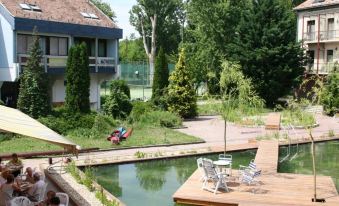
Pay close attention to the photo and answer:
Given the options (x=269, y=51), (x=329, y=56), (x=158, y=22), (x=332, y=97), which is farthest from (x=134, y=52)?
(x=332, y=97)

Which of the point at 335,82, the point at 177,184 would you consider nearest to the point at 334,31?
the point at 335,82

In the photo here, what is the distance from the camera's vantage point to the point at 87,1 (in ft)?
129

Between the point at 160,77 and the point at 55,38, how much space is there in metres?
8.34

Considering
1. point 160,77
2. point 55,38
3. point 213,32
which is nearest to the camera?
point 55,38

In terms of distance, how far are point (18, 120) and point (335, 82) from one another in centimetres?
3229

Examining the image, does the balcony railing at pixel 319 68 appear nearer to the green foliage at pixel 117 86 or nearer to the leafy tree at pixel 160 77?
the leafy tree at pixel 160 77

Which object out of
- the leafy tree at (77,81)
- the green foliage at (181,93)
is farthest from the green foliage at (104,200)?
the green foliage at (181,93)

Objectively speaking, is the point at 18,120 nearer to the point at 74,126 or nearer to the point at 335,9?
the point at 74,126

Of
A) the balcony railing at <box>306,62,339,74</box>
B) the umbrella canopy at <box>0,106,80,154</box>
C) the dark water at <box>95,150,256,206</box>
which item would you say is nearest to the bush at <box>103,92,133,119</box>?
the dark water at <box>95,150,256,206</box>

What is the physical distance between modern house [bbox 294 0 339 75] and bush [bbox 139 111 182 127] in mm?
20833

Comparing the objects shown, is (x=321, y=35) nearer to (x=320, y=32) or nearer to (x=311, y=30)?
(x=320, y=32)

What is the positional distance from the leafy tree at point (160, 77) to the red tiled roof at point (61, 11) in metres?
4.36

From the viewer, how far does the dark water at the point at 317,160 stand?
71.5 ft

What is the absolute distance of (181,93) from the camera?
36469 millimetres
